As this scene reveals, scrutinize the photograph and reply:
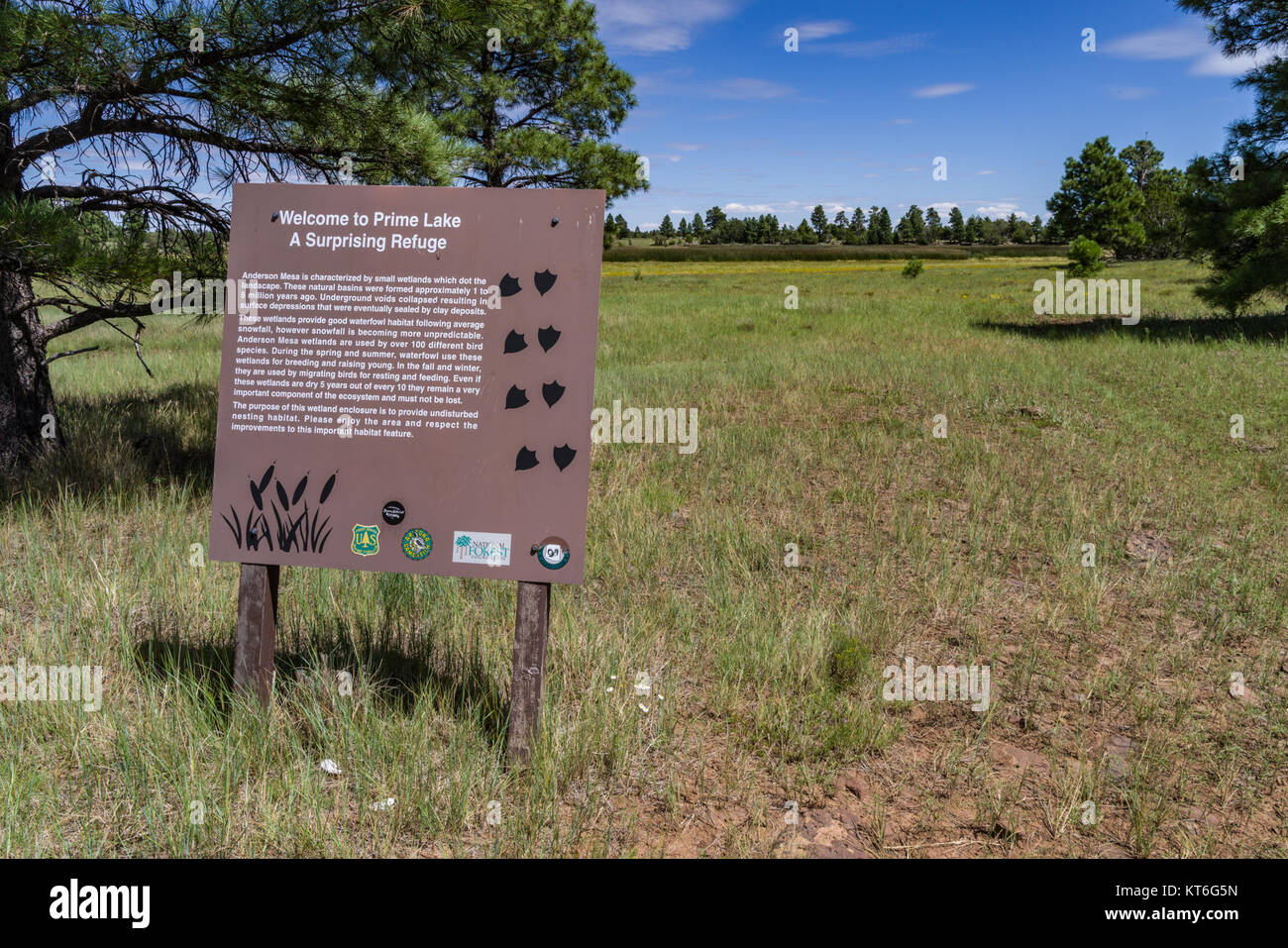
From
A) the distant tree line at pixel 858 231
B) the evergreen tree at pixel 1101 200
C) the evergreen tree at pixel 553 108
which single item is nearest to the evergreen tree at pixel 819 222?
the distant tree line at pixel 858 231

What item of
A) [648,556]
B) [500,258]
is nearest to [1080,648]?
[648,556]

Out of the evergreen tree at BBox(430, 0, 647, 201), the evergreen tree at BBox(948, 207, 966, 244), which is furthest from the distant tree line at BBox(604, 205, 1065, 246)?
the evergreen tree at BBox(430, 0, 647, 201)

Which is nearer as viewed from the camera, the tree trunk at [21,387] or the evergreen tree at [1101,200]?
the tree trunk at [21,387]

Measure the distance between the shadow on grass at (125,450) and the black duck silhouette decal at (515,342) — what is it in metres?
4.48

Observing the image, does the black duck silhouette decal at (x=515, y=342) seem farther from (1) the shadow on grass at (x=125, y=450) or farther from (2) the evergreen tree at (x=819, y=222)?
(2) the evergreen tree at (x=819, y=222)

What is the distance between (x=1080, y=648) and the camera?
4.47 m

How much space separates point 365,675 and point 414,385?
4.19 feet

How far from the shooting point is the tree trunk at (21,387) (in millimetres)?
6445

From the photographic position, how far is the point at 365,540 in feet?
10.2

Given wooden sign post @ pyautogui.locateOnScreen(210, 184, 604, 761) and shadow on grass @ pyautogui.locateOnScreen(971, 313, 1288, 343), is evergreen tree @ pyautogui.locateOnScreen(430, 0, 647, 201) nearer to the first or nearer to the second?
shadow on grass @ pyautogui.locateOnScreen(971, 313, 1288, 343)

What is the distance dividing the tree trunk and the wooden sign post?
461 centimetres

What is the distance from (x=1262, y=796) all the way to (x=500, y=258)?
3605 mm

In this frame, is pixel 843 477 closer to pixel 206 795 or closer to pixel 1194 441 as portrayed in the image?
pixel 1194 441

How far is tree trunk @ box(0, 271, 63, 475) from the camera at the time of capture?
644cm
